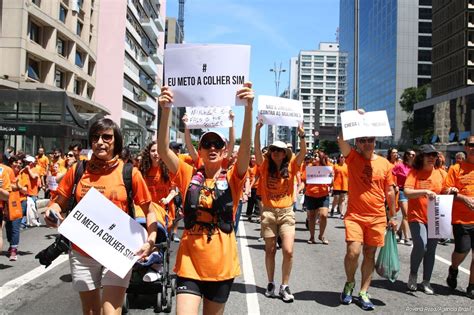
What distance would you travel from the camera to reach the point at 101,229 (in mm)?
3580

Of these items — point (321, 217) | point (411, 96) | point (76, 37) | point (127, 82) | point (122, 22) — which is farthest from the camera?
point (411, 96)

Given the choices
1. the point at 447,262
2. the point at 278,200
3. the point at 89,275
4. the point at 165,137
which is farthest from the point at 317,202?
the point at 89,275

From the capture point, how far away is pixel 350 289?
586 cm

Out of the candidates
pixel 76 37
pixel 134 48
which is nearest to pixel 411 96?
pixel 134 48

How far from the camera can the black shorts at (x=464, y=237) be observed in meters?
6.43

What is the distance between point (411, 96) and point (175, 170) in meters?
105

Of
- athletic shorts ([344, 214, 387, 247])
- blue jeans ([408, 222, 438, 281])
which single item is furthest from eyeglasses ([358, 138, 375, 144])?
blue jeans ([408, 222, 438, 281])

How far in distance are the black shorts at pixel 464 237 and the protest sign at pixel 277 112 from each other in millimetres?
2605

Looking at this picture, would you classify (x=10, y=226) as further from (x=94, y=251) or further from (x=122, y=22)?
(x=122, y=22)

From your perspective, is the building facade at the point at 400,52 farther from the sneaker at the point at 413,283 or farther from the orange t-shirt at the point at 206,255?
the orange t-shirt at the point at 206,255

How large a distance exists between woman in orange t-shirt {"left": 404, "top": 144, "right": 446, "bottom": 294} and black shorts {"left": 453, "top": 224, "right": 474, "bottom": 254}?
292mm

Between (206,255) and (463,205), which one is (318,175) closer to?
(463,205)

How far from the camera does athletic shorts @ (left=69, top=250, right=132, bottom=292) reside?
140 inches

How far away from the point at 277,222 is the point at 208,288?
2979mm
